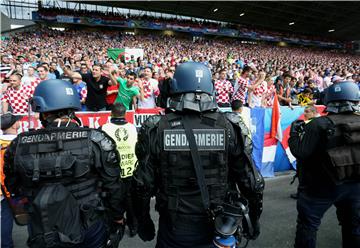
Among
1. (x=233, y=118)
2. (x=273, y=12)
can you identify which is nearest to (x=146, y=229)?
(x=233, y=118)

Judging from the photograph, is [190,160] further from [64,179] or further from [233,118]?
[64,179]

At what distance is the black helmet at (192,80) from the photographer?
2045 mm

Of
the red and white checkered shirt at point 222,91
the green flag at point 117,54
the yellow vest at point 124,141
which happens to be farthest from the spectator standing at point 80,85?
the green flag at point 117,54

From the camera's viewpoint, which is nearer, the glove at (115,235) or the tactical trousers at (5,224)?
the glove at (115,235)

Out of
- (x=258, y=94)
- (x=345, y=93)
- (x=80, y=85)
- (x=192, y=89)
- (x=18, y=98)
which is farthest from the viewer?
(x=258, y=94)

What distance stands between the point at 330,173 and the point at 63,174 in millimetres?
2313

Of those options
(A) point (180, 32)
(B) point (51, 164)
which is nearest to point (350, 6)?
(A) point (180, 32)

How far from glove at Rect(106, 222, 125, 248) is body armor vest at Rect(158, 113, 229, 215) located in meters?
0.58

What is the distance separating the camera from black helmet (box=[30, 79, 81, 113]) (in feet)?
6.70

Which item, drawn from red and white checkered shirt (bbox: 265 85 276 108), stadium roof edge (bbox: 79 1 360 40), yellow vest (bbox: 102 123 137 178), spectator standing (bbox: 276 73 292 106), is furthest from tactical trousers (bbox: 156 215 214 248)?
stadium roof edge (bbox: 79 1 360 40)

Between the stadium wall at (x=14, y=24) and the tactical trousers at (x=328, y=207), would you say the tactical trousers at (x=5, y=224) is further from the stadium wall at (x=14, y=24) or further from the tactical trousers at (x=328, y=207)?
the stadium wall at (x=14, y=24)

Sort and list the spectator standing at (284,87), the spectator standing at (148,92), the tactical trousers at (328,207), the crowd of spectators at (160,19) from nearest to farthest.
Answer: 1. the tactical trousers at (328,207)
2. the spectator standing at (148,92)
3. the spectator standing at (284,87)
4. the crowd of spectators at (160,19)

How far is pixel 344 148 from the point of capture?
8.86ft

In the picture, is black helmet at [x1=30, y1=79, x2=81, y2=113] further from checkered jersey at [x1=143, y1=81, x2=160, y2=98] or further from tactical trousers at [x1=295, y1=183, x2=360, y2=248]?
checkered jersey at [x1=143, y1=81, x2=160, y2=98]
